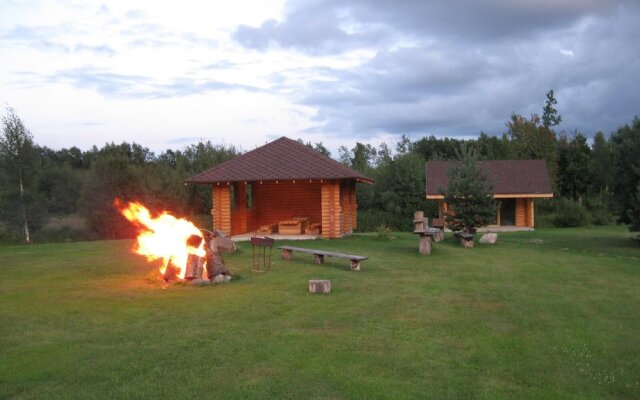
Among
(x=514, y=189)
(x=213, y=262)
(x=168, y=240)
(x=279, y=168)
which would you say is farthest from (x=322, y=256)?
(x=514, y=189)

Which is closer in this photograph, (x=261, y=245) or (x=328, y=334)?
(x=328, y=334)

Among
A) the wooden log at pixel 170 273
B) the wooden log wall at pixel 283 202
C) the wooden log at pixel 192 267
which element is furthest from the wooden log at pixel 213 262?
the wooden log wall at pixel 283 202

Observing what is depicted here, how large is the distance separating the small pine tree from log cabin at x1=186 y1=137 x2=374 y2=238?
3.64 m

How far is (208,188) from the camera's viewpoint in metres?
37.8

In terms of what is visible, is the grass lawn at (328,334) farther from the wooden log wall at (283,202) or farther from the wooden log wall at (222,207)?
the wooden log wall at (283,202)

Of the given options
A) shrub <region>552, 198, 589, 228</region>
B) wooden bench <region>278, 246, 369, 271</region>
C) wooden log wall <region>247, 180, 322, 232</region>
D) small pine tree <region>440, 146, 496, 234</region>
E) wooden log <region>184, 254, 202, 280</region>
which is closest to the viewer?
wooden log <region>184, 254, 202, 280</region>

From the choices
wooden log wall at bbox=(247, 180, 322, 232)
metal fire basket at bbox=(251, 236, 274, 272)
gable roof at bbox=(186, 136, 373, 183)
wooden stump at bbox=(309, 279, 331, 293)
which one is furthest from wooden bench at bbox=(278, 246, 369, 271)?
wooden log wall at bbox=(247, 180, 322, 232)

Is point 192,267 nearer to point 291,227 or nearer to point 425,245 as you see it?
point 425,245

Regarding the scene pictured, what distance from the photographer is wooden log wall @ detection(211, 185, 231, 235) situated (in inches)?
867

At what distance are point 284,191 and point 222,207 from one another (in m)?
4.17

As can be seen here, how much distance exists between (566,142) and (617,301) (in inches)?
1677

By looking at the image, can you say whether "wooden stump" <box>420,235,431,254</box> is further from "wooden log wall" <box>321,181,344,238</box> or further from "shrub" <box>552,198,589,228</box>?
"shrub" <box>552,198,589,228</box>

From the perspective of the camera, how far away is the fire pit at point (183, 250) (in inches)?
465

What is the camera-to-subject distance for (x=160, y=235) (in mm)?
12539
